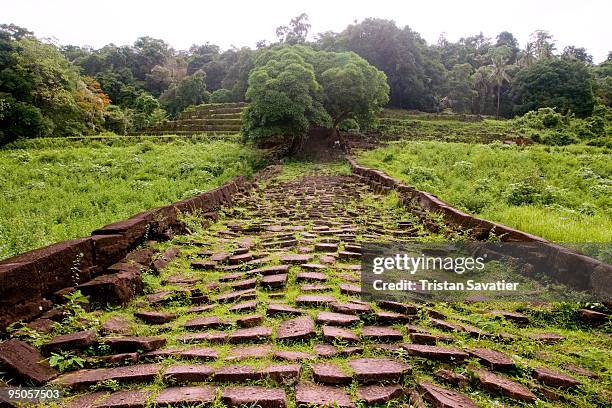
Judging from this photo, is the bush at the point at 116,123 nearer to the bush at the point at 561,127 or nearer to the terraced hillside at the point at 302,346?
the bush at the point at 561,127

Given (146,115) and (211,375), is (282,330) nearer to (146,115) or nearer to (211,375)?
(211,375)

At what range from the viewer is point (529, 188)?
758 centimetres

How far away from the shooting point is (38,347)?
274 cm

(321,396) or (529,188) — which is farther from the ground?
(529,188)

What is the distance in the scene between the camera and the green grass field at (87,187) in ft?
17.8

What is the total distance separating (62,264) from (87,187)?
7169 mm

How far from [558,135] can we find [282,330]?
2958cm

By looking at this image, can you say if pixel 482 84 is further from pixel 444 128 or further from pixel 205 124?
pixel 205 124

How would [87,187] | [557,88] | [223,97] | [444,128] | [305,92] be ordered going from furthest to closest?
[223,97] → [557,88] → [444,128] → [305,92] → [87,187]

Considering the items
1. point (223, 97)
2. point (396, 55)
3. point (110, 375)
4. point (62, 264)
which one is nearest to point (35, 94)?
point (223, 97)

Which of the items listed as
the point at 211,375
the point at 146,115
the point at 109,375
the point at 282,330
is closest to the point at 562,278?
the point at 282,330

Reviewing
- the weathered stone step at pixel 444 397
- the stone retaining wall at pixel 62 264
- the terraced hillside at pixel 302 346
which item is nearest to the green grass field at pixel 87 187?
the stone retaining wall at pixel 62 264

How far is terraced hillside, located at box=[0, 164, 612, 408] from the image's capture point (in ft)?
7.35

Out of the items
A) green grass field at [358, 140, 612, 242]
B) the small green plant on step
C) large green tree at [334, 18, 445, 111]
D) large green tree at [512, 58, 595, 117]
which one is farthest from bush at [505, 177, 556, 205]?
large green tree at [512, 58, 595, 117]
